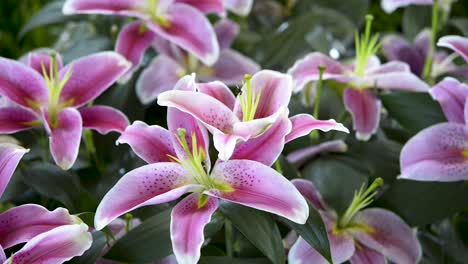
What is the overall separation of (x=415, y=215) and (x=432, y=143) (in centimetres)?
7

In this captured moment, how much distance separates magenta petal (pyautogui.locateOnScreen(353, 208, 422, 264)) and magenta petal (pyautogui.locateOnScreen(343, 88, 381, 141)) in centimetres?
8

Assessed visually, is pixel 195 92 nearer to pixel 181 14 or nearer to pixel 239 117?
pixel 239 117

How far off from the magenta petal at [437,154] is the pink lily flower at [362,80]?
0.24 ft

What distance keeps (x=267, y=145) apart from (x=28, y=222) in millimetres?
182

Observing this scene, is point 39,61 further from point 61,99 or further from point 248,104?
point 248,104

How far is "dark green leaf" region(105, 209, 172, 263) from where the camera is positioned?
21.3 inches

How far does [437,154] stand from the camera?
0.62m

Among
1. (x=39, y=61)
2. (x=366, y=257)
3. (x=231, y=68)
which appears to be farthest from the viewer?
(x=231, y=68)

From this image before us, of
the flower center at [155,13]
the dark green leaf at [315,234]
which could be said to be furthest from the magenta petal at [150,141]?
the flower center at [155,13]

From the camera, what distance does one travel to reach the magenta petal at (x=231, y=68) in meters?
0.81

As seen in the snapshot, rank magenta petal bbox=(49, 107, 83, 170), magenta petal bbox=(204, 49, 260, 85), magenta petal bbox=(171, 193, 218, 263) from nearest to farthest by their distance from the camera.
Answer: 1. magenta petal bbox=(171, 193, 218, 263)
2. magenta petal bbox=(49, 107, 83, 170)
3. magenta petal bbox=(204, 49, 260, 85)

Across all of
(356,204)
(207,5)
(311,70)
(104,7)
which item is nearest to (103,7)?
(104,7)

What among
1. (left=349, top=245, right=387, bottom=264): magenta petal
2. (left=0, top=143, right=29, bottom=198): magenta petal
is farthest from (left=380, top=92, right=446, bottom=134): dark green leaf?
(left=0, top=143, right=29, bottom=198): magenta petal

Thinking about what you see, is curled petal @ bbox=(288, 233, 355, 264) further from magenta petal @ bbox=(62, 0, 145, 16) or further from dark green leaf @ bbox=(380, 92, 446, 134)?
magenta petal @ bbox=(62, 0, 145, 16)
